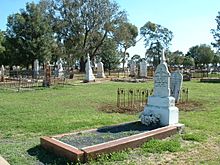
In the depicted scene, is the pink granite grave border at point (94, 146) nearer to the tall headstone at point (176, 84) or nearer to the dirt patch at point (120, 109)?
the dirt patch at point (120, 109)

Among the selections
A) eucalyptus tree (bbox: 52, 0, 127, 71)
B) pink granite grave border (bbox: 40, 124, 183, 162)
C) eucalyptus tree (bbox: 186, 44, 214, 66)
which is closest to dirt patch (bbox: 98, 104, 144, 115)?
pink granite grave border (bbox: 40, 124, 183, 162)

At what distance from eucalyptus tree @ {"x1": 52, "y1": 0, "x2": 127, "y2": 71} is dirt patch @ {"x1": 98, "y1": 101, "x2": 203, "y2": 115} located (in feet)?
115

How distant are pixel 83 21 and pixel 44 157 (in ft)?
139

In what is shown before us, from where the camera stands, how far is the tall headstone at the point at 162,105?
8258 millimetres

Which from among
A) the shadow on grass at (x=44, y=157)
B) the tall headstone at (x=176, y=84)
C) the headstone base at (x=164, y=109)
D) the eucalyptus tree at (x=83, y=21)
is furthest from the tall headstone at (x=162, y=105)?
the eucalyptus tree at (x=83, y=21)

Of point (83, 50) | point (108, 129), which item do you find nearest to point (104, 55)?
point (83, 50)

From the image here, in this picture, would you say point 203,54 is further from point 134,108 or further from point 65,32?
point 134,108

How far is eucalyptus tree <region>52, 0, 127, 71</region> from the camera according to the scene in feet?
154

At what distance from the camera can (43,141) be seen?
265 inches

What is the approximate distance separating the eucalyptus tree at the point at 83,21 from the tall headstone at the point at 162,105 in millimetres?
39183

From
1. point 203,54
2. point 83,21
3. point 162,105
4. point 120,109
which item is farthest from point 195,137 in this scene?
point 203,54

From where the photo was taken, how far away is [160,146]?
6.61m

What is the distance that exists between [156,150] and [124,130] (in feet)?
4.89

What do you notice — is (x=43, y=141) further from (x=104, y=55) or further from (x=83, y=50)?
(x=104, y=55)
